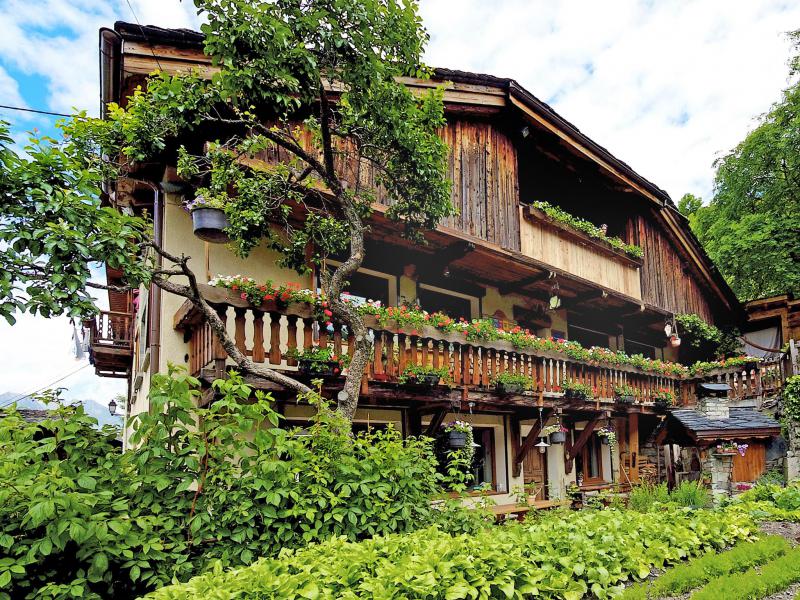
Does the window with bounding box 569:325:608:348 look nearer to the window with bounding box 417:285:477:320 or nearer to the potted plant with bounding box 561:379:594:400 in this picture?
the potted plant with bounding box 561:379:594:400

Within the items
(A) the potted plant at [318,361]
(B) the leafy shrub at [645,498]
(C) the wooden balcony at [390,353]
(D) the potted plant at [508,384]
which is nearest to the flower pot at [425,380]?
(C) the wooden balcony at [390,353]

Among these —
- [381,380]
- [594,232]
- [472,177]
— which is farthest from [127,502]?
[594,232]

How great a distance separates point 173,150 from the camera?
9.17 m

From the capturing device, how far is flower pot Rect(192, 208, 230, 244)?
24.3ft

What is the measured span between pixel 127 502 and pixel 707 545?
614cm

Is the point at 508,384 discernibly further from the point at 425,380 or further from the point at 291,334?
the point at 291,334

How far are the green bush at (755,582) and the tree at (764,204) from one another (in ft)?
56.2

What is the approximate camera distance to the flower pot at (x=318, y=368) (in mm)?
8047

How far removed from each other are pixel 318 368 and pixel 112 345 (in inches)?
466

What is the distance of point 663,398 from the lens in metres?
15.1

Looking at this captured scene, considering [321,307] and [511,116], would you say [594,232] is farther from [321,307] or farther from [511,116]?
[321,307]

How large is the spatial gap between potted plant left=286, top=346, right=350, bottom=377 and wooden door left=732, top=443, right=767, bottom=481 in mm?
10987

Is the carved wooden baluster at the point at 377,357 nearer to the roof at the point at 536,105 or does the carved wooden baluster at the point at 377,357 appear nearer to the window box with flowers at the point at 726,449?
the roof at the point at 536,105

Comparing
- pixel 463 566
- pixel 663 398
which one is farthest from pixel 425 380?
pixel 663 398
